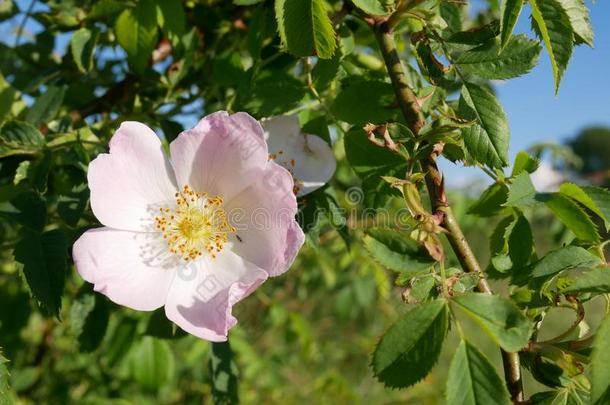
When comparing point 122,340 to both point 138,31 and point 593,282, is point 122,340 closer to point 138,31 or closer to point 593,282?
point 138,31

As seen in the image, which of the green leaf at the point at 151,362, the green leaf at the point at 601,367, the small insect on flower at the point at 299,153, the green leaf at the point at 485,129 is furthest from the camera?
the green leaf at the point at 151,362

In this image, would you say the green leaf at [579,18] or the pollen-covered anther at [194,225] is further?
the pollen-covered anther at [194,225]

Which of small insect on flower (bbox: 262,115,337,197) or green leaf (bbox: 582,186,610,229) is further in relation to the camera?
small insect on flower (bbox: 262,115,337,197)

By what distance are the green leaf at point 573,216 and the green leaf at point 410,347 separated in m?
0.23

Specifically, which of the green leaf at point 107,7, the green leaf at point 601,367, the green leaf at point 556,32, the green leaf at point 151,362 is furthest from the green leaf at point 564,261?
the green leaf at point 151,362

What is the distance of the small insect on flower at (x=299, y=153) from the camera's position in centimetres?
105

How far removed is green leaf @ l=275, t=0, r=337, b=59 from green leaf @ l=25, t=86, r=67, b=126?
1.84 feet

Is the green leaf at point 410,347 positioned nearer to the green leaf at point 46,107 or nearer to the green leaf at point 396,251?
the green leaf at point 396,251

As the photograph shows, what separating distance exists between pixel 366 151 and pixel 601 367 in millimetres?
478

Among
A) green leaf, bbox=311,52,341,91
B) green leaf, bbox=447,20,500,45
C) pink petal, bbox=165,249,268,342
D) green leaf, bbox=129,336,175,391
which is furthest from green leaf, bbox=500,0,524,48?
green leaf, bbox=129,336,175,391

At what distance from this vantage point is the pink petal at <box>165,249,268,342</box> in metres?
0.83

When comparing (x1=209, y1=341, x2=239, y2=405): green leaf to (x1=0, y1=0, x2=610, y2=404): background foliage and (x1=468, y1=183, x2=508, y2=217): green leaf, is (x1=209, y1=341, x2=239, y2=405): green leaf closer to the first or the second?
(x1=0, y1=0, x2=610, y2=404): background foliage

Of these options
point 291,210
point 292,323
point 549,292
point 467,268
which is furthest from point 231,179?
point 292,323

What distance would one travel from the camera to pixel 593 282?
735mm
